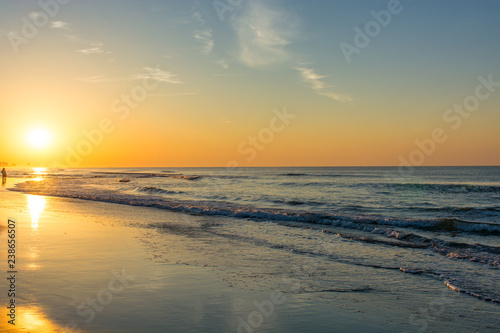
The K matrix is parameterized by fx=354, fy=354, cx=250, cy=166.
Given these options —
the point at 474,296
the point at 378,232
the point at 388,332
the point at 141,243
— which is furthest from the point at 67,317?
the point at 378,232

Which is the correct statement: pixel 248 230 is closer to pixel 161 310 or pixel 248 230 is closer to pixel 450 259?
→ pixel 450 259

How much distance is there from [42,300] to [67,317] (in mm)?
1057

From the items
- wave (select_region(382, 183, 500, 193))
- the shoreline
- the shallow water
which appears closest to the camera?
the shoreline

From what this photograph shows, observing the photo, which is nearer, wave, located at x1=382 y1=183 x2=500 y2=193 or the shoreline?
the shoreline

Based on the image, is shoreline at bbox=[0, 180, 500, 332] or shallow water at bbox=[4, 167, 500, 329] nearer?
shoreline at bbox=[0, 180, 500, 332]

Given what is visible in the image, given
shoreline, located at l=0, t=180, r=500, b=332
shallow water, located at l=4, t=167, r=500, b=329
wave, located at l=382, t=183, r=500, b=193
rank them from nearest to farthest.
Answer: shoreline, located at l=0, t=180, r=500, b=332 < shallow water, located at l=4, t=167, r=500, b=329 < wave, located at l=382, t=183, r=500, b=193

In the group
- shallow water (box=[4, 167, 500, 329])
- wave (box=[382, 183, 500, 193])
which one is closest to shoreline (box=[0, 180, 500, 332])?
shallow water (box=[4, 167, 500, 329])

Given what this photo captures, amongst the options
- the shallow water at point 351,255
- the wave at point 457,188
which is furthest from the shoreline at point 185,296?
the wave at point 457,188

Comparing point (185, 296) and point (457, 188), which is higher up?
point (457, 188)

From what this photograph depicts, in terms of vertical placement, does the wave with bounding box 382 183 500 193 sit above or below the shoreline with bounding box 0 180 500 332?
above

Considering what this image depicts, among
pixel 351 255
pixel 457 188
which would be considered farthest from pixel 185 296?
pixel 457 188

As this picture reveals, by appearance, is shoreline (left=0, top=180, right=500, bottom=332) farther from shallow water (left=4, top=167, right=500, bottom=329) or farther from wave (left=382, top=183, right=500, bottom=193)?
wave (left=382, top=183, right=500, bottom=193)

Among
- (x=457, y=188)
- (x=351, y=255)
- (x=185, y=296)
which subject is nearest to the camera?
(x=185, y=296)

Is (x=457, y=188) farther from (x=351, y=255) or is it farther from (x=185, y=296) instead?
(x=185, y=296)
